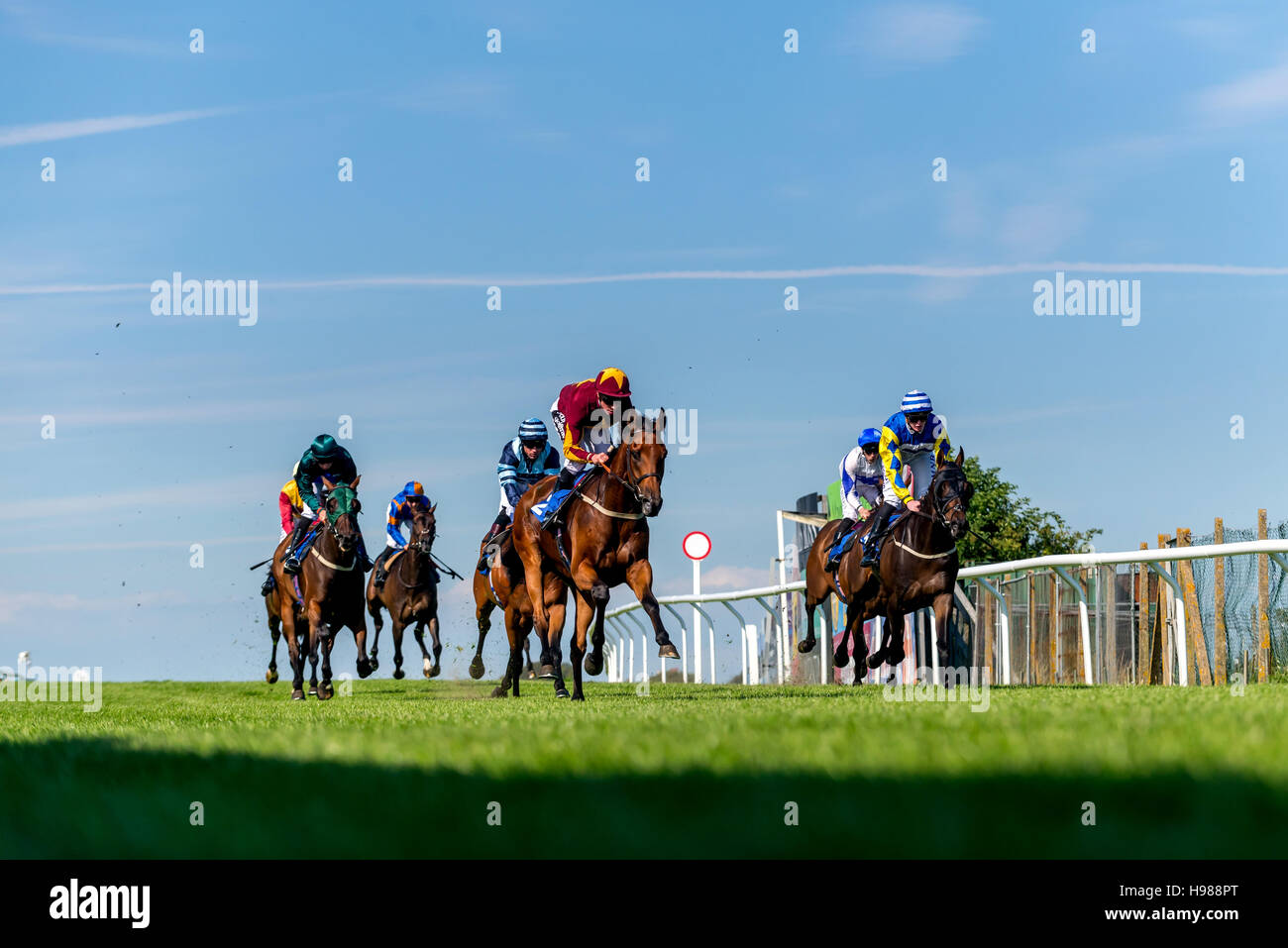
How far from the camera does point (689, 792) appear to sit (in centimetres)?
379

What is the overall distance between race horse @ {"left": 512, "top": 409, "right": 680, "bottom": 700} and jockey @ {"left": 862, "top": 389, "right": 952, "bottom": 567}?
2.49m

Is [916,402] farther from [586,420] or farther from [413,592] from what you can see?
[413,592]

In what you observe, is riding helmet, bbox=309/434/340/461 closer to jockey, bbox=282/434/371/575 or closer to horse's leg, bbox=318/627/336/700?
jockey, bbox=282/434/371/575

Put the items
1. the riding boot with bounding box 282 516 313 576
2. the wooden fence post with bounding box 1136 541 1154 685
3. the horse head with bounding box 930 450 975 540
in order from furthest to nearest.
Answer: the riding boot with bounding box 282 516 313 576 → the wooden fence post with bounding box 1136 541 1154 685 → the horse head with bounding box 930 450 975 540

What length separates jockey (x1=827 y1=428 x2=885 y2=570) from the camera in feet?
51.1

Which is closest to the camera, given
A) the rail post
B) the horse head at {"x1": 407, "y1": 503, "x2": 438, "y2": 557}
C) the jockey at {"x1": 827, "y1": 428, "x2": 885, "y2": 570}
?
the rail post

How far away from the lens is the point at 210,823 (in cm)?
366

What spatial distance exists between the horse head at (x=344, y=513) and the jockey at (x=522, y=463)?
4.77ft

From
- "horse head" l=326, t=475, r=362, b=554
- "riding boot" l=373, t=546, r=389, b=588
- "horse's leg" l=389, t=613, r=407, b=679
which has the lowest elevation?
"horse's leg" l=389, t=613, r=407, b=679

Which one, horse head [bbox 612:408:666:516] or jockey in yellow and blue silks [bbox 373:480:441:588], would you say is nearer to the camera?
horse head [bbox 612:408:666:516]

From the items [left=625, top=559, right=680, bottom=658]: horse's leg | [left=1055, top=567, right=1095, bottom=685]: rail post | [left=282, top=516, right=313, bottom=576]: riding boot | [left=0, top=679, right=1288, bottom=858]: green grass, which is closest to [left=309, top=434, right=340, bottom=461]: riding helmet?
[left=282, top=516, right=313, bottom=576]: riding boot
